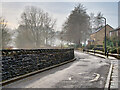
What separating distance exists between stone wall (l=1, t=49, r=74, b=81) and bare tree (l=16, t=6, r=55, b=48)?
34246 millimetres

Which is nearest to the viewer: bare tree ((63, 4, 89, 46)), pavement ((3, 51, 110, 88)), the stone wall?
pavement ((3, 51, 110, 88))

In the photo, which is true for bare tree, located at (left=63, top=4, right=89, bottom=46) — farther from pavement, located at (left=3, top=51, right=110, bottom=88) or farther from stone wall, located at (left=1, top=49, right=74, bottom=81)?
pavement, located at (left=3, top=51, right=110, bottom=88)

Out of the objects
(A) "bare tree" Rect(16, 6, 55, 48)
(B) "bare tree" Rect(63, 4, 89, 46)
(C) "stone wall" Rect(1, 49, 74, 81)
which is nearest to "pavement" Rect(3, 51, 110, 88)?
(C) "stone wall" Rect(1, 49, 74, 81)

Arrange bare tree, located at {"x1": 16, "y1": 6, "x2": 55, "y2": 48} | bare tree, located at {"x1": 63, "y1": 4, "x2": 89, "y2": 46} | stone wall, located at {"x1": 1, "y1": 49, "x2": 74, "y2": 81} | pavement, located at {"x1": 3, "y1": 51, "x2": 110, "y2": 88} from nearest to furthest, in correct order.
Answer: pavement, located at {"x1": 3, "y1": 51, "x2": 110, "y2": 88} < stone wall, located at {"x1": 1, "y1": 49, "x2": 74, "y2": 81} < bare tree, located at {"x1": 16, "y1": 6, "x2": 55, "y2": 48} < bare tree, located at {"x1": 63, "y1": 4, "x2": 89, "y2": 46}

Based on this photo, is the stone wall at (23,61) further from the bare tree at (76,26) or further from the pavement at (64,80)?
the bare tree at (76,26)

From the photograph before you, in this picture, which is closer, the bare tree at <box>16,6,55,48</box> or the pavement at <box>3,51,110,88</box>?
the pavement at <box>3,51,110,88</box>

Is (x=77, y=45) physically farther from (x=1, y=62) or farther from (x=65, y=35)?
(x=1, y=62)

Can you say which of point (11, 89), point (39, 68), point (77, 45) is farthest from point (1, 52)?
point (77, 45)

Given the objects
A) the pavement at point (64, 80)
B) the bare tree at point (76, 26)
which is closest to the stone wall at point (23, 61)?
the pavement at point (64, 80)

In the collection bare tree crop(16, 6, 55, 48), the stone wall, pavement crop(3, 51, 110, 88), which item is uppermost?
bare tree crop(16, 6, 55, 48)

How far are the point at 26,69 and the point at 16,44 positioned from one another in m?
38.4

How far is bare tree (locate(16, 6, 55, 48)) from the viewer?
46375 millimetres

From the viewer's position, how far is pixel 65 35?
61.8m

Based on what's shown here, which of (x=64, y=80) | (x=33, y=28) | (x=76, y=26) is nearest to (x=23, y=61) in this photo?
(x=64, y=80)
